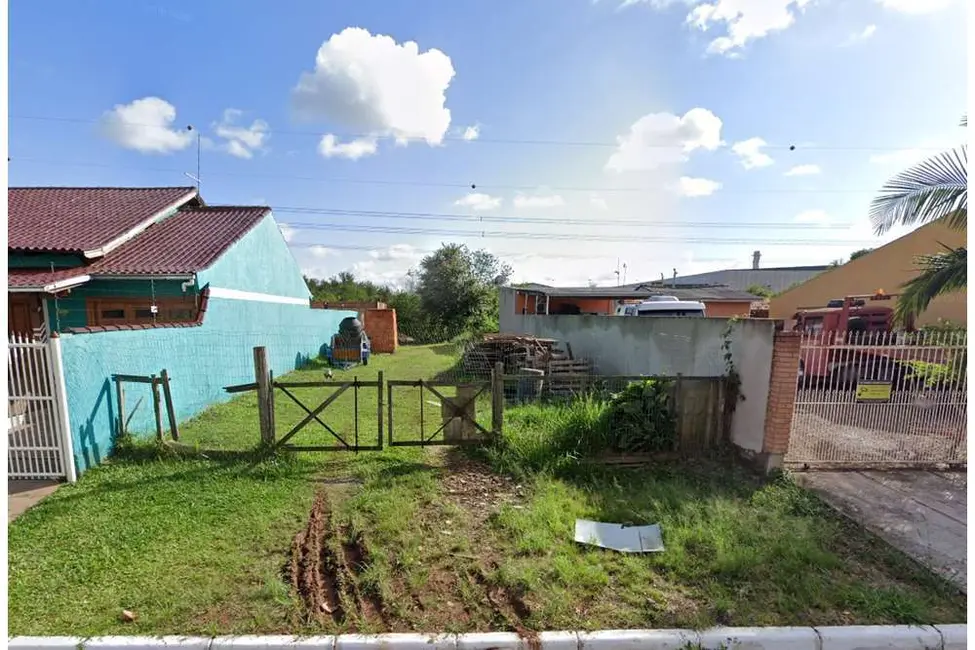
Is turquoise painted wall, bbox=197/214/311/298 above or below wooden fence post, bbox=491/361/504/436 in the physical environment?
above

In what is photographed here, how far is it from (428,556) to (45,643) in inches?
94.5

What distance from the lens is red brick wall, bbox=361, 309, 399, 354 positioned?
70.1ft

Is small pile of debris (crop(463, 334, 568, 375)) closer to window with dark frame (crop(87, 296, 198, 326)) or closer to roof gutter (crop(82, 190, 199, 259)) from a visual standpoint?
window with dark frame (crop(87, 296, 198, 326))

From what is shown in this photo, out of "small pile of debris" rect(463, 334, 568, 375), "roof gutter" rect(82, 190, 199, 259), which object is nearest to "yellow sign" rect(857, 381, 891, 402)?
"small pile of debris" rect(463, 334, 568, 375)

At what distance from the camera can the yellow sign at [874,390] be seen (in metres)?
5.30

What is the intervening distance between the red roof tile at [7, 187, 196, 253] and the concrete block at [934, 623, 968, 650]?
48.6ft

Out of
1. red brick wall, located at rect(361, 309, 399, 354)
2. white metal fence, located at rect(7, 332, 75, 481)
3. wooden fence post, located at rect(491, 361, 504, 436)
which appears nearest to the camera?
white metal fence, located at rect(7, 332, 75, 481)

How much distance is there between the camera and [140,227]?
1171 centimetres

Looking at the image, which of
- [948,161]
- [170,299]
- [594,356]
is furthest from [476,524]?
[170,299]

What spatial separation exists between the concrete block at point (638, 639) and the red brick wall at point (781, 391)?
3.25m

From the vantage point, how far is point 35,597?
115 inches

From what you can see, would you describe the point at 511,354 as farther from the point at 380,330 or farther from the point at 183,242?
the point at 380,330

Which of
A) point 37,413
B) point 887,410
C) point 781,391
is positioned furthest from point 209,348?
point 887,410

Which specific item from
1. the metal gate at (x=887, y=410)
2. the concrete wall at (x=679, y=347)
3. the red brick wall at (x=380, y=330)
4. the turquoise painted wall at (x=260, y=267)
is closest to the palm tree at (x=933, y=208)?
the metal gate at (x=887, y=410)
